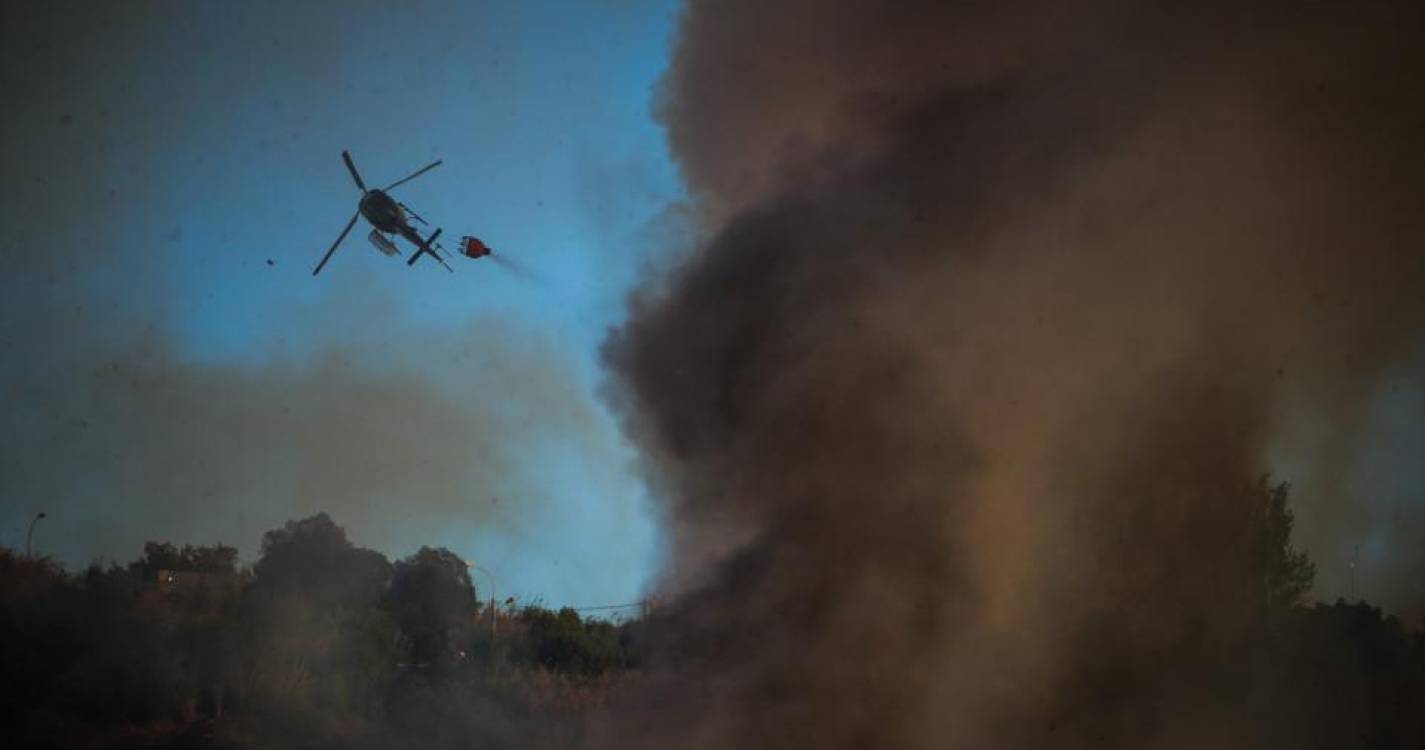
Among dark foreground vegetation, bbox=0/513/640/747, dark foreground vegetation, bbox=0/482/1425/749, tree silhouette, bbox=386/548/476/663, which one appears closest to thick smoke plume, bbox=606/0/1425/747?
dark foreground vegetation, bbox=0/482/1425/749

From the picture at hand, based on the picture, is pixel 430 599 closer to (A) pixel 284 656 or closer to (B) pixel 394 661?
(B) pixel 394 661

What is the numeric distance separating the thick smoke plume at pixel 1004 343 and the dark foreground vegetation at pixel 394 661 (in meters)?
0.28

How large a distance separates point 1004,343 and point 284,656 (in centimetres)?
1282

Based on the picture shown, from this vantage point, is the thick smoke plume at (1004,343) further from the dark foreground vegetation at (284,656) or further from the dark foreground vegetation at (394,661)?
the dark foreground vegetation at (284,656)

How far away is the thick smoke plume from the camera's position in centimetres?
1861

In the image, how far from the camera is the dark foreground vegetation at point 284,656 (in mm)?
18234

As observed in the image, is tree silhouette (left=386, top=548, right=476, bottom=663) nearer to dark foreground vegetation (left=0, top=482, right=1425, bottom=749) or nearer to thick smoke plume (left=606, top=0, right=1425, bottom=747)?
dark foreground vegetation (left=0, top=482, right=1425, bottom=749)

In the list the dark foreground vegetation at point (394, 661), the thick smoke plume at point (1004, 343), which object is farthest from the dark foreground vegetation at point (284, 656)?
the thick smoke plume at point (1004, 343)

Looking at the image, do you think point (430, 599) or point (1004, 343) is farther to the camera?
point (430, 599)

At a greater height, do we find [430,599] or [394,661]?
[430,599]

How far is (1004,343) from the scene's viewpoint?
19859 millimetres

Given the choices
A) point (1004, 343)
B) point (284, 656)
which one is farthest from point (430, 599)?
point (1004, 343)

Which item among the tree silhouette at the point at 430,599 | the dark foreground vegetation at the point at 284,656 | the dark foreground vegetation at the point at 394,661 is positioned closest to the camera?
the dark foreground vegetation at the point at 284,656

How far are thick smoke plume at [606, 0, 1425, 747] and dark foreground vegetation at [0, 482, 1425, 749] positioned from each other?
277mm
